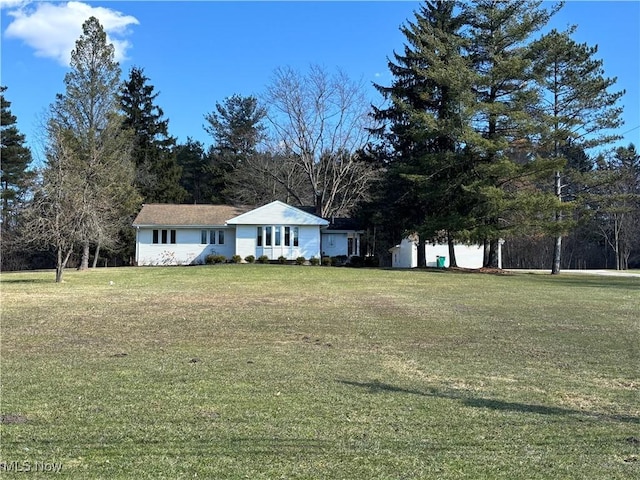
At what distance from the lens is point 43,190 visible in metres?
21.9

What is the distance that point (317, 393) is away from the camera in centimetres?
637

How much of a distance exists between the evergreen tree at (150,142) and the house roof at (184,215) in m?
8.83

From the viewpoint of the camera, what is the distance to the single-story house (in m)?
39.2

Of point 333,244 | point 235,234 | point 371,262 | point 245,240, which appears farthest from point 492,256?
point 235,234

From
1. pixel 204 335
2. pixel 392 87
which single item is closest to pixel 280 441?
pixel 204 335

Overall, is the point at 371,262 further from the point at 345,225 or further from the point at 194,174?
the point at 194,174

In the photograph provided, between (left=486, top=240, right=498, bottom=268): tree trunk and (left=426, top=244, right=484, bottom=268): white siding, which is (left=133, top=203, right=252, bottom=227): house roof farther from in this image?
(left=486, top=240, right=498, bottom=268): tree trunk

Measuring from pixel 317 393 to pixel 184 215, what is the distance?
1431 inches

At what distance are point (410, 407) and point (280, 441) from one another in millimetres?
1737

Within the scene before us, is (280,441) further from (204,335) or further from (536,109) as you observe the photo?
(536,109)
